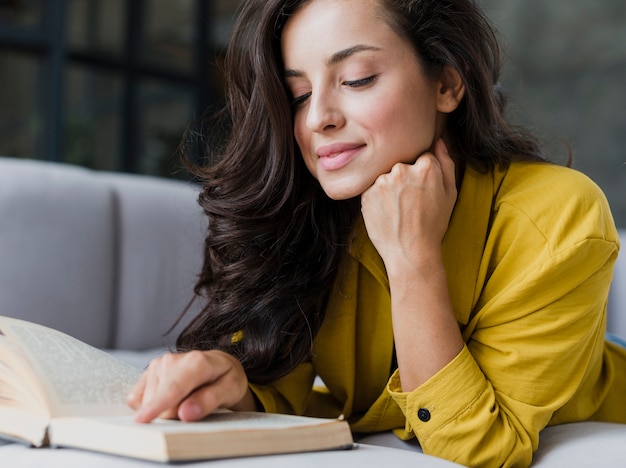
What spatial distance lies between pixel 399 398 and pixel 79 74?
207 inches

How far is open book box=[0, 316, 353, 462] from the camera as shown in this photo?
2.65 ft

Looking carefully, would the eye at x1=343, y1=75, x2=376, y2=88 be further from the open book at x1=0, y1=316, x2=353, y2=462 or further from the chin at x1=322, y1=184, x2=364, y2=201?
the open book at x1=0, y1=316, x2=353, y2=462

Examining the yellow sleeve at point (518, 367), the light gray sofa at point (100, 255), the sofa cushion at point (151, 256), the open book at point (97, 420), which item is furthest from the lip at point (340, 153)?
the sofa cushion at point (151, 256)

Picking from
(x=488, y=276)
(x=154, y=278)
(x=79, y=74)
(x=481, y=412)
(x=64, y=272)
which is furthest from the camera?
(x=79, y=74)

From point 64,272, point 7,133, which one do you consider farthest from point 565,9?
point 64,272

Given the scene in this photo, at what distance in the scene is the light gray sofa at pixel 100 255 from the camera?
2.30 meters

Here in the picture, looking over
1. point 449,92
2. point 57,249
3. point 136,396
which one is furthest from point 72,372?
point 57,249

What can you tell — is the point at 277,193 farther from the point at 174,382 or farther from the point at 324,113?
the point at 174,382

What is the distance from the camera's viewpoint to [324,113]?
4.10ft

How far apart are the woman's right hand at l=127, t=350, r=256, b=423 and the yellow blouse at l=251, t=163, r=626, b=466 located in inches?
11.3

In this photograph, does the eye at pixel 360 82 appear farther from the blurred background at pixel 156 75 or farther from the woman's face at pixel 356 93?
the blurred background at pixel 156 75

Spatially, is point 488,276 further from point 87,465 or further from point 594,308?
point 87,465

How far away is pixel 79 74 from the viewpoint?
5883 millimetres

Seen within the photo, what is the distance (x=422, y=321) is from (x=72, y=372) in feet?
1.62
